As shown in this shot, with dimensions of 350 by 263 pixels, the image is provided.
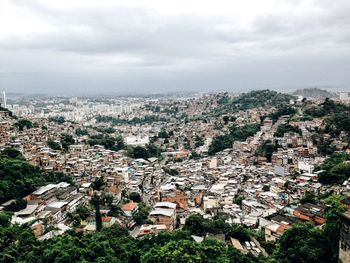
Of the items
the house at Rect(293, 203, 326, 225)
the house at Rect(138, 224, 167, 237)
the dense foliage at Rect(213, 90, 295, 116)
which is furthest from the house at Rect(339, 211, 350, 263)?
the dense foliage at Rect(213, 90, 295, 116)

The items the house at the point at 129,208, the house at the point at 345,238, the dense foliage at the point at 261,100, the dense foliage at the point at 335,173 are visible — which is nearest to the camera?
the house at the point at 345,238

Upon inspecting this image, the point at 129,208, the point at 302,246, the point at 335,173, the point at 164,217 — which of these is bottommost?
the point at 129,208

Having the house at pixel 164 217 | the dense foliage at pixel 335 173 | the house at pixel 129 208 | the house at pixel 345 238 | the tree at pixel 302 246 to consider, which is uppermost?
the house at pixel 345 238

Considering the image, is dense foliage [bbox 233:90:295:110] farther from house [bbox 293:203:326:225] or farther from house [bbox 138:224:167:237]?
house [bbox 138:224:167:237]

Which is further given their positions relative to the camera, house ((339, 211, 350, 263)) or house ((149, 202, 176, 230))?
house ((149, 202, 176, 230))

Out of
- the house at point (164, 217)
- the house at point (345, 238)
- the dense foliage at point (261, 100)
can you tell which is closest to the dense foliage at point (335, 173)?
the house at point (164, 217)

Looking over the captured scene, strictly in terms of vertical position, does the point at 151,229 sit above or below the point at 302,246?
below

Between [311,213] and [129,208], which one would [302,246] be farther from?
[129,208]

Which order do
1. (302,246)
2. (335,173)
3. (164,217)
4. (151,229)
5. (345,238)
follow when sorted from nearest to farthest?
(345,238) → (302,246) → (151,229) → (164,217) → (335,173)

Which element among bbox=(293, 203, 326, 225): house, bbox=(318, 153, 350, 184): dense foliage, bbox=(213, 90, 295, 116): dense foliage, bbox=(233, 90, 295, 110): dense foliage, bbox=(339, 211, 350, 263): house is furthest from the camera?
bbox=(213, 90, 295, 116): dense foliage

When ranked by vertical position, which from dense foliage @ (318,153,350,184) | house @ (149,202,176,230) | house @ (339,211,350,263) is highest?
house @ (339,211,350,263)

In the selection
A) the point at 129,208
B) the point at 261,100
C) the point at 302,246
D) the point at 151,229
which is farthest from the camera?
the point at 261,100

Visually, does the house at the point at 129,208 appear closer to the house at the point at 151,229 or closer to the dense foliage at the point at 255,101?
the house at the point at 151,229

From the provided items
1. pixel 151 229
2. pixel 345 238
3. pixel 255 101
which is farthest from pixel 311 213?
pixel 255 101
